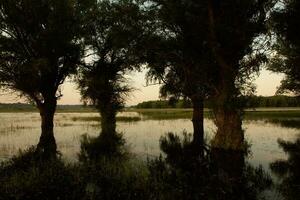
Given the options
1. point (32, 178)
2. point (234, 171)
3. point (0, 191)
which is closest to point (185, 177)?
point (234, 171)

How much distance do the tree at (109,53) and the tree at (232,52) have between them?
7591 mm

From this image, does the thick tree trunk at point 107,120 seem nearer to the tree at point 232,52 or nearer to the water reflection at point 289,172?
the tree at point 232,52

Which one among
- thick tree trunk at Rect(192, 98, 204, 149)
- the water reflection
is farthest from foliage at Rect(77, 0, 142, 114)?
the water reflection

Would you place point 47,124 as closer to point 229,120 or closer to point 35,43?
point 35,43

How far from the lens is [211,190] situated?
52.5 ft

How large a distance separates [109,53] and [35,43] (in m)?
19.2

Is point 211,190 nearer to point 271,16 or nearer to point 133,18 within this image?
point 271,16

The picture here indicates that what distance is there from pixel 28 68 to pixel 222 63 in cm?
1477

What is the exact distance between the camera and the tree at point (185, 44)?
29156 millimetres

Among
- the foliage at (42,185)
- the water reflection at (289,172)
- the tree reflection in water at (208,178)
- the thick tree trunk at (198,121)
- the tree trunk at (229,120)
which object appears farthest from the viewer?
the thick tree trunk at (198,121)

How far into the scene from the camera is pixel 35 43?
31188 mm

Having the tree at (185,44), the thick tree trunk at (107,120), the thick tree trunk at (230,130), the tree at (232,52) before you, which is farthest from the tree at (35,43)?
the thick tree trunk at (107,120)

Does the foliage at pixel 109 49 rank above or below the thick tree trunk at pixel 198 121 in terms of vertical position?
above

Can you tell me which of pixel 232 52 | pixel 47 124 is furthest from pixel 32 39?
pixel 232 52
